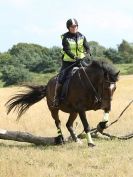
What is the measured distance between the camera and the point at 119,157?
1070cm

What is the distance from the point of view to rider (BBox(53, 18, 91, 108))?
12947mm

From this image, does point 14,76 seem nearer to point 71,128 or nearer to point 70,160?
point 71,128

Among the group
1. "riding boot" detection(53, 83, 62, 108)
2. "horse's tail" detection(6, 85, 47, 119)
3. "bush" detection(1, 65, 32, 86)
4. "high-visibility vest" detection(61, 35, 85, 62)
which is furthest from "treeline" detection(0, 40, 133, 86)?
"high-visibility vest" detection(61, 35, 85, 62)

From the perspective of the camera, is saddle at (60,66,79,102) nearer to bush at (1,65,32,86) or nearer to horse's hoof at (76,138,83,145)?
horse's hoof at (76,138,83,145)

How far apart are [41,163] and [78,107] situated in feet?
9.03

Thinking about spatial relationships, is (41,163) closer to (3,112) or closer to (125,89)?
(3,112)

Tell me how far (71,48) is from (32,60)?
64891 millimetres

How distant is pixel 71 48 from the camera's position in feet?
43.0

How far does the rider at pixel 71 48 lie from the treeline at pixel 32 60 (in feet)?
87.4

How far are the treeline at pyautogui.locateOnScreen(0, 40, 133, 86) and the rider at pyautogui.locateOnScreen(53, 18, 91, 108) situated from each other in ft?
87.4

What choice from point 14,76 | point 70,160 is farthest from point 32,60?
point 70,160

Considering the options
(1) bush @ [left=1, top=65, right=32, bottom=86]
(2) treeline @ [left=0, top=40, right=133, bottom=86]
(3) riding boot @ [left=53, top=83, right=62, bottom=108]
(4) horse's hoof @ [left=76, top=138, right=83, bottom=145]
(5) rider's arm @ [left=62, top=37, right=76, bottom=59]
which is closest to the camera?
(5) rider's arm @ [left=62, top=37, right=76, bottom=59]

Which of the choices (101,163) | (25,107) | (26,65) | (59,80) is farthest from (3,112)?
(26,65)

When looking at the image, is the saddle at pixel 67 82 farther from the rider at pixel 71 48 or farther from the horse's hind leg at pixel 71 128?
the horse's hind leg at pixel 71 128
